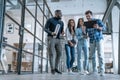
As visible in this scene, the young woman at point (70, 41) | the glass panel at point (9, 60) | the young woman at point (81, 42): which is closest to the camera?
the glass panel at point (9, 60)

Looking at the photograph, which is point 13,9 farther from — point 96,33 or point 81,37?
point 96,33

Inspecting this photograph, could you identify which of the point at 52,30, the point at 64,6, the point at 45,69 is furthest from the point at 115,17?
the point at 52,30

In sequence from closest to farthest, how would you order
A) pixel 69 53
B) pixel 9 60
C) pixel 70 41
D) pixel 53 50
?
pixel 53 50 < pixel 70 41 < pixel 69 53 < pixel 9 60

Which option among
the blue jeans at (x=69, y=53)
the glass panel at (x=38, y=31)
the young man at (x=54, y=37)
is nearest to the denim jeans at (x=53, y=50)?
the young man at (x=54, y=37)

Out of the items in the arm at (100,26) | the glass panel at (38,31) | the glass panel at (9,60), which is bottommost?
the glass panel at (9,60)

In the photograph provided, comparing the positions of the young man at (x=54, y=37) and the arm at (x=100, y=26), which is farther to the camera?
the young man at (x=54, y=37)

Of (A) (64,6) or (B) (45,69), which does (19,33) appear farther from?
(A) (64,6)

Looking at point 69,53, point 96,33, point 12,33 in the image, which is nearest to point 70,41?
point 69,53

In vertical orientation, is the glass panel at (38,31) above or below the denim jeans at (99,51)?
above

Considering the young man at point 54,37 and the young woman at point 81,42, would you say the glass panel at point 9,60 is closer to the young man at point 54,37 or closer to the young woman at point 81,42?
the young man at point 54,37

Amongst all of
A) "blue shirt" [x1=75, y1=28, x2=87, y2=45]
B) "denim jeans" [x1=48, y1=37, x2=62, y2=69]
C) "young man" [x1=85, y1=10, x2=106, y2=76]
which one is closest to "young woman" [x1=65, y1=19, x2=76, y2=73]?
"blue shirt" [x1=75, y1=28, x2=87, y2=45]

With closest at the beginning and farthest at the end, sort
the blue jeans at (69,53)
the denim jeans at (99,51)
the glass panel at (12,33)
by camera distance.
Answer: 1. the denim jeans at (99,51)
2. the glass panel at (12,33)
3. the blue jeans at (69,53)

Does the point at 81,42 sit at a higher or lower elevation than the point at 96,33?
lower

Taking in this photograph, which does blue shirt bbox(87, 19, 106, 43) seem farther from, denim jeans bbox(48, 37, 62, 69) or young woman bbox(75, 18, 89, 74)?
denim jeans bbox(48, 37, 62, 69)
